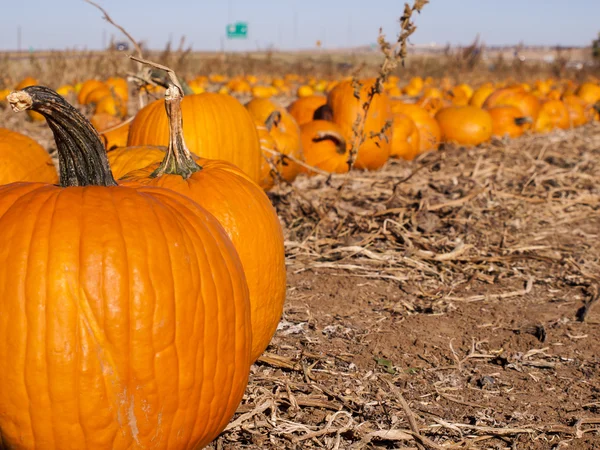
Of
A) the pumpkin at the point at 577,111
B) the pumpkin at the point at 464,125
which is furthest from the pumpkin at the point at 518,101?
the pumpkin at the point at 464,125

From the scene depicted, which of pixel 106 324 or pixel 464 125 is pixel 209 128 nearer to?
pixel 106 324

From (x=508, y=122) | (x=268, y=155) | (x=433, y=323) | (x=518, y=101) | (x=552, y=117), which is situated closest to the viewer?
(x=433, y=323)

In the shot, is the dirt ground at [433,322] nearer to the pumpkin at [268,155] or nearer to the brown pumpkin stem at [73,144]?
the pumpkin at [268,155]

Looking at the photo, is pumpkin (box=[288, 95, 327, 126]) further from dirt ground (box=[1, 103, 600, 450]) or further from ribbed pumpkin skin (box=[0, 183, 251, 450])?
ribbed pumpkin skin (box=[0, 183, 251, 450])

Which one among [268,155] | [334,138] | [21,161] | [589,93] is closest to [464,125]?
[334,138]

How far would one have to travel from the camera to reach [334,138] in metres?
6.04

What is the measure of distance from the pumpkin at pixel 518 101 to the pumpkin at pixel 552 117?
0.38 ft

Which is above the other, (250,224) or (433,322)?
(250,224)

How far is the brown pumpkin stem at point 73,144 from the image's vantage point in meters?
1.80

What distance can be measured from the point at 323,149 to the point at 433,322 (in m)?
3.10

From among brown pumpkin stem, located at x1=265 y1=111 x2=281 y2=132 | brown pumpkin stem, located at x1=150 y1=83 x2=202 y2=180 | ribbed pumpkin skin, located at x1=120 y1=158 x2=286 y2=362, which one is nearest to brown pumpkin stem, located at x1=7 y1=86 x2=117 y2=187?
ribbed pumpkin skin, located at x1=120 y1=158 x2=286 y2=362

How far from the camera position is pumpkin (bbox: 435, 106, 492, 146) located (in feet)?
26.3

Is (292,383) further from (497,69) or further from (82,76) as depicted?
(497,69)

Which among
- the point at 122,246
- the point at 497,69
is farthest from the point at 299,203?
→ the point at 497,69
